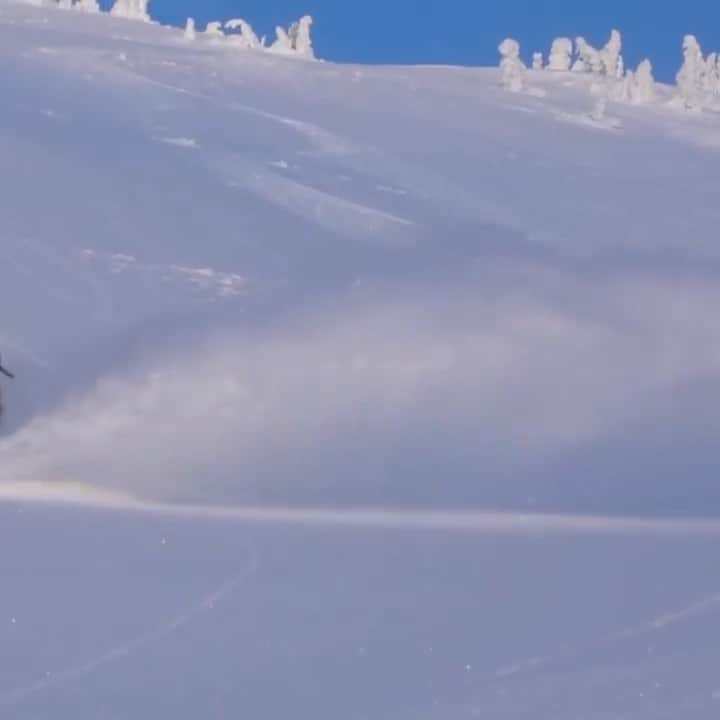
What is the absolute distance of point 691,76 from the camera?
2369 cm

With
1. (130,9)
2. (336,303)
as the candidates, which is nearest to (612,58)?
(130,9)

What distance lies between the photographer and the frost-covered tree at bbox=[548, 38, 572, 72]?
2605 cm

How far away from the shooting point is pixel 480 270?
420 inches

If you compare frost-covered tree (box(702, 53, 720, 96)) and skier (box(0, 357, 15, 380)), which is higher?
frost-covered tree (box(702, 53, 720, 96))

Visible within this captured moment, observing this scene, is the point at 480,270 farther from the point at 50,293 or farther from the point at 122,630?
the point at 122,630

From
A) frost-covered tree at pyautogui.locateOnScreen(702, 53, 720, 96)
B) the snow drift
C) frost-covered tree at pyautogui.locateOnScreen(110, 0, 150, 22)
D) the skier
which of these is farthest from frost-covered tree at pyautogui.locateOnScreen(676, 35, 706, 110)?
the skier

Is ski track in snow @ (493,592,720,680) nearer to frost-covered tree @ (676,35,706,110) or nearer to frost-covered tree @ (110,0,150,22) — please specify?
frost-covered tree @ (676,35,706,110)

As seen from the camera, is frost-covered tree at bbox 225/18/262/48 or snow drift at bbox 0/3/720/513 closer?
snow drift at bbox 0/3/720/513

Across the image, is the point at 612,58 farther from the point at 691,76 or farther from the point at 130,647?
the point at 130,647

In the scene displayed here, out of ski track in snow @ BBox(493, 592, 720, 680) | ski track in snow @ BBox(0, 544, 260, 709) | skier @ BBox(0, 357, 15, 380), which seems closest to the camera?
ski track in snow @ BBox(0, 544, 260, 709)

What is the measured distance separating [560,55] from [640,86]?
12.1ft

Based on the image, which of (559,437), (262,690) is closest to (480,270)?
(559,437)

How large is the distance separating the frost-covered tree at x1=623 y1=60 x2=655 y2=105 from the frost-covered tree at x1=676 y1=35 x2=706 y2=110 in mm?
440

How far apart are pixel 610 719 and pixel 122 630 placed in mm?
1623
